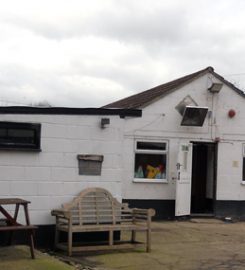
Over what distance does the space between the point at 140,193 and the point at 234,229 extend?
326cm

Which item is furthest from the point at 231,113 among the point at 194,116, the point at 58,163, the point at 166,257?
the point at 166,257

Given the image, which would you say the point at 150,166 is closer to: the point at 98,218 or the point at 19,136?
the point at 98,218

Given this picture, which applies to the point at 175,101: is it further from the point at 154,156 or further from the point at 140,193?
the point at 140,193

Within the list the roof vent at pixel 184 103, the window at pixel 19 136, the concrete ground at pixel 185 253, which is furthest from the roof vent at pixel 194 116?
the window at pixel 19 136

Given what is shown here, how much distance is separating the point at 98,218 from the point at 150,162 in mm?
6888

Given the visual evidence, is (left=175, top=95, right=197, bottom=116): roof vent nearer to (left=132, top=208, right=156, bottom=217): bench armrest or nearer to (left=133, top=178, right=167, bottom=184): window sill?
(left=133, top=178, right=167, bottom=184): window sill

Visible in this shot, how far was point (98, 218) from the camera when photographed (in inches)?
406

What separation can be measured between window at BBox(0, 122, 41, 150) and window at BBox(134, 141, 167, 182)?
270 inches

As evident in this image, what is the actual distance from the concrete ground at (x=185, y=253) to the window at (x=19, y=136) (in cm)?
209

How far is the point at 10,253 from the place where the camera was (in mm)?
9328

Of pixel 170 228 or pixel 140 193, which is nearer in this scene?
pixel 170 228

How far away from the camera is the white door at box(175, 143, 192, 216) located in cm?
1653

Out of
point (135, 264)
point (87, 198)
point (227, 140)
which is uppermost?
point (227, 140)

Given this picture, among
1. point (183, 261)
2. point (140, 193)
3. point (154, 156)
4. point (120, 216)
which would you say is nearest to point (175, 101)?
point (154, 156)
